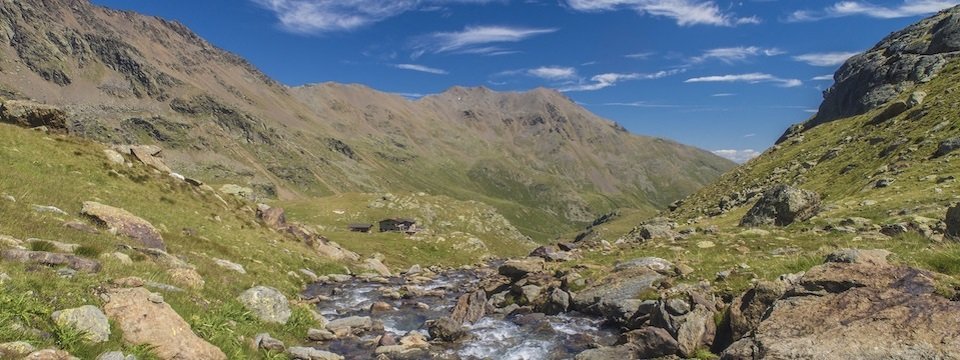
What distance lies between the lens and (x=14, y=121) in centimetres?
4341

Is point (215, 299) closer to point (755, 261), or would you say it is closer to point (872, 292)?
point (872, 292)

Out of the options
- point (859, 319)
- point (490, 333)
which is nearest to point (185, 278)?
point (490, 333)

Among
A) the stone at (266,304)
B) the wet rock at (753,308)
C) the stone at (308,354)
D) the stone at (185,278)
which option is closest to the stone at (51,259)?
the stone at (185,278)

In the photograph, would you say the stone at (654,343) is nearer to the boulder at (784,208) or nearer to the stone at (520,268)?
the stone at (520,268)

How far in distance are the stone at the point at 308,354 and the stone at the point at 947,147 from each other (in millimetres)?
55971

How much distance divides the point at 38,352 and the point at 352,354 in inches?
493

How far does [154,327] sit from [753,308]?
16489 mm

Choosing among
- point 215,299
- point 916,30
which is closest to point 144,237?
point 215,299

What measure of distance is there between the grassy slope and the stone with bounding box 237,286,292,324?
60.5ft

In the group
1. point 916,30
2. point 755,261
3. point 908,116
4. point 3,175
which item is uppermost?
point 916,30

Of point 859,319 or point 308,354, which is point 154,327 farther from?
point 859,319

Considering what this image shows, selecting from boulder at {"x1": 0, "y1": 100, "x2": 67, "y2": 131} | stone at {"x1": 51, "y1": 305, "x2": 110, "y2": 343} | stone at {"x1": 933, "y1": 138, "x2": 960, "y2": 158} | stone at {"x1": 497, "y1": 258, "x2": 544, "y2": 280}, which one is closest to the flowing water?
stone at {"x1": 497, "y1": 258, "x2": 544, "y2": 280}

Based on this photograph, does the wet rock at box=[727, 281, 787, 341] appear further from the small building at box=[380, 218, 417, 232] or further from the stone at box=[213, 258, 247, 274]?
the small building at box=[380, 218, 417, 232]

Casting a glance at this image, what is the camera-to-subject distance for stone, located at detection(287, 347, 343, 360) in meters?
17.7
